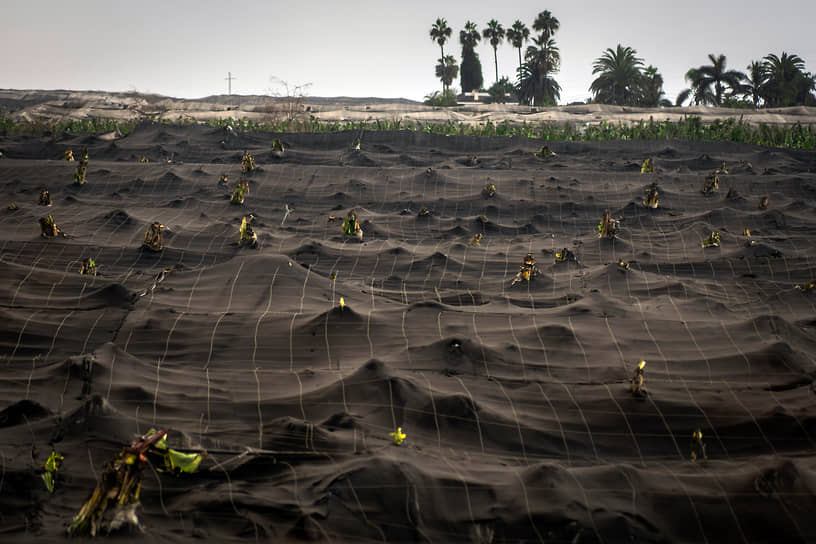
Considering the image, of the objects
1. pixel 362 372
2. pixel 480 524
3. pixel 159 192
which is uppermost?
pixel 159 192

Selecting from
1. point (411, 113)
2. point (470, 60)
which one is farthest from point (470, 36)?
point (411, 113)

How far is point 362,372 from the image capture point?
4.75 metres

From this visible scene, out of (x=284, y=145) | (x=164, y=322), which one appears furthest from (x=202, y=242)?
(x=284, y=145)

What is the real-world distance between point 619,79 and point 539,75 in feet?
15.1

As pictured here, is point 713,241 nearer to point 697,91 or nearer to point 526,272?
point 526,272

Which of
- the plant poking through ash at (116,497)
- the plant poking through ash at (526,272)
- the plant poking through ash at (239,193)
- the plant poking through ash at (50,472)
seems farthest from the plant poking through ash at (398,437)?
the plant poking through ash at (239,193)

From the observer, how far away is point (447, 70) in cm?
4603

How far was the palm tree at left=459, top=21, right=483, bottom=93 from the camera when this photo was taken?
4038 cm

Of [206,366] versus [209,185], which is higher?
[209,185]

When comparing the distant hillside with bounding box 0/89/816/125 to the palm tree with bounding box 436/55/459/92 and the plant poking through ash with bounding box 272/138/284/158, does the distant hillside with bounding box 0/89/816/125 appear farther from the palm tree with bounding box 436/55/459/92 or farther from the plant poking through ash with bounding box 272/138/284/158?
the palm tree with bounding box 436/55/459/92

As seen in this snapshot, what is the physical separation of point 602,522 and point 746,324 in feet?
10.4

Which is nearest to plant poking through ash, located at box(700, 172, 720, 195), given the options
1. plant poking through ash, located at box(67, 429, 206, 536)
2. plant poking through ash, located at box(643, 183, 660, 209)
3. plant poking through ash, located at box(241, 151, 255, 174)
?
plant poking through ash, located at box(643, 183, 660, 209)

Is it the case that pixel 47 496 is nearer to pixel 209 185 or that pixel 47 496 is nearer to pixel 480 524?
pixel 480 524

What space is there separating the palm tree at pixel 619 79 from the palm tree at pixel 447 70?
41.8 feet
